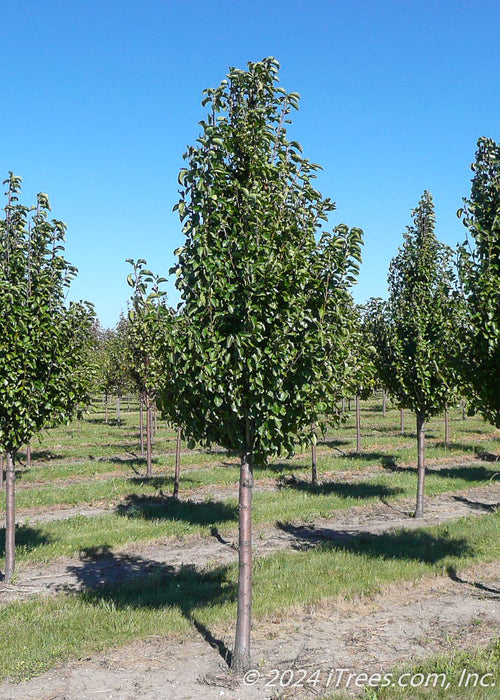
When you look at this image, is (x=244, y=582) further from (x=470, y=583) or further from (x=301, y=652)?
(x=470, y=583)

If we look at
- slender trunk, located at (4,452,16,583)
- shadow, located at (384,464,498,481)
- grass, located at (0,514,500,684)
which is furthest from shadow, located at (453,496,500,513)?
slender trunk, located at (4,452,16,583)

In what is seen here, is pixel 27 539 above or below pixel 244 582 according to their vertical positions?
below

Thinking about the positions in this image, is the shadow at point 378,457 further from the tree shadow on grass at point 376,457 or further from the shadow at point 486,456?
the shadow at point 486,456

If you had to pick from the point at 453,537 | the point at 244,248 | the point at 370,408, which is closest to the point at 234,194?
the point at 244,248

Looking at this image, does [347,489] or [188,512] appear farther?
[347,489]

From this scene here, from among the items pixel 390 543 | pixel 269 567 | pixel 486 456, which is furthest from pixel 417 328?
pixel 486 456

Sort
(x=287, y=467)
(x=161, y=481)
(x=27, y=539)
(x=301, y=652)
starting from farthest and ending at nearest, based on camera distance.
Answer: (x=287, y=467)
(x=161, y=481)
(x=27, y=539)
(x=301, y=652)

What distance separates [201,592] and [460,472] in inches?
621

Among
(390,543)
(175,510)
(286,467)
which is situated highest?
(286,467)

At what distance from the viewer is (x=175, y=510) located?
686 inches

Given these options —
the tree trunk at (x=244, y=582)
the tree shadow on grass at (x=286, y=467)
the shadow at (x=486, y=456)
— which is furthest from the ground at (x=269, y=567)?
the shadow at (x=486, y=456)

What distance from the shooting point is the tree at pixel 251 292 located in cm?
734

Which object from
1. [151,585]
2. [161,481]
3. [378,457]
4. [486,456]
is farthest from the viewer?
[486,456]

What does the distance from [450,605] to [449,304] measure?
5371mm
